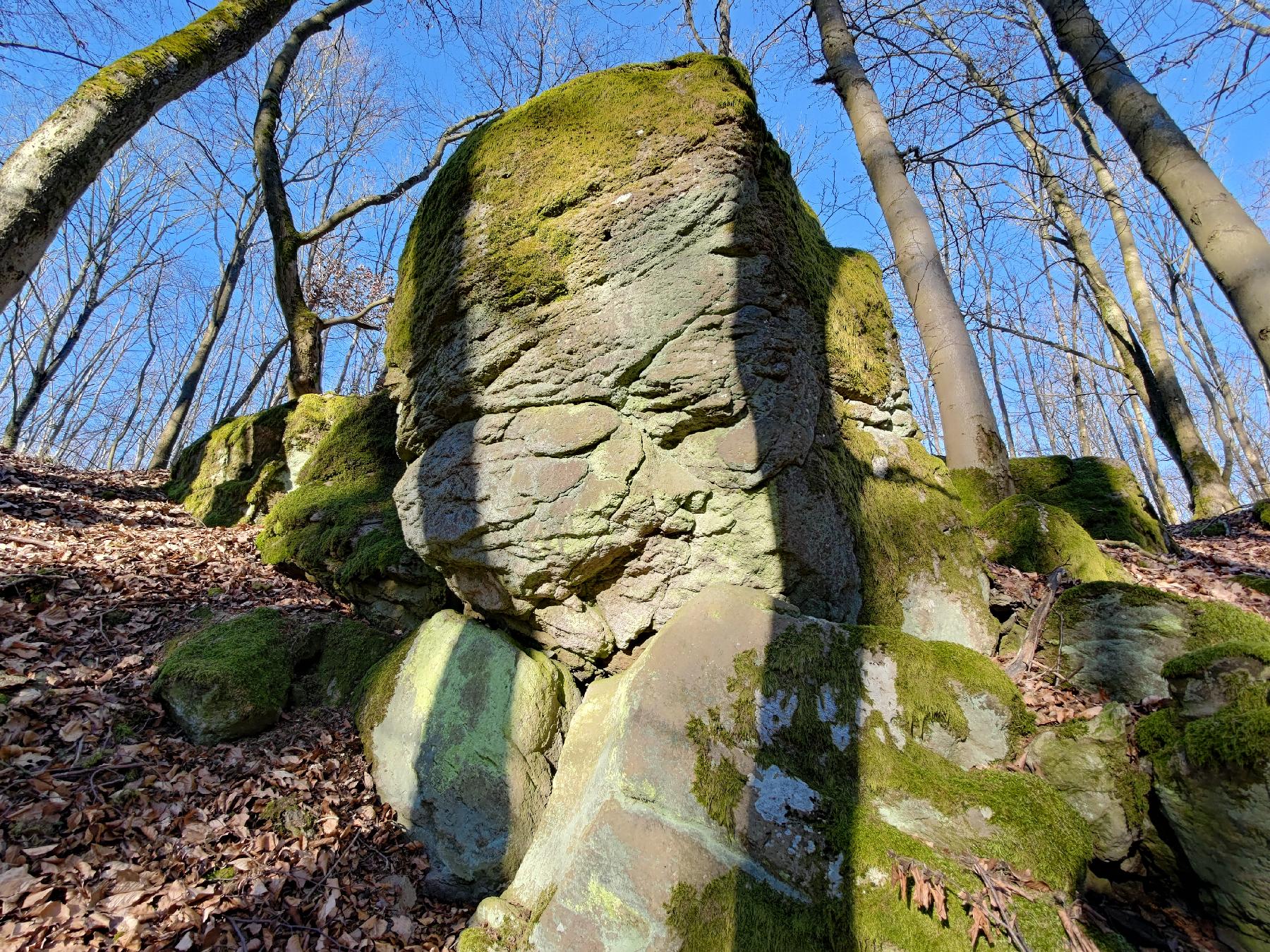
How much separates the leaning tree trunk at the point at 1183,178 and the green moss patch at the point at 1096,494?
3029 mm

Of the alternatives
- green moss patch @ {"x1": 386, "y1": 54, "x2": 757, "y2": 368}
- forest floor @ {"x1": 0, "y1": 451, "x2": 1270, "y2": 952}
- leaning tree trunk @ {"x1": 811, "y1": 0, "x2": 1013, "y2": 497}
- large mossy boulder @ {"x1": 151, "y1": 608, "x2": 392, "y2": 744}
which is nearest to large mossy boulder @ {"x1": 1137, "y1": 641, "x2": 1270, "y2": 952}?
forest floor @ {"x1": 0, "y1": 451, "x2": 1270, "y2": 952}

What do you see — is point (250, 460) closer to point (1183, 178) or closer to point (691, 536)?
point (691, 536)

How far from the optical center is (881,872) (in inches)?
96.1

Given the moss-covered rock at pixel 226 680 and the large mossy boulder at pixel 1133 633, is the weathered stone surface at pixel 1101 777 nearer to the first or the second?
the large mossy boulder at pixel 1133 633

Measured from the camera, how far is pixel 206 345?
46.7 ft

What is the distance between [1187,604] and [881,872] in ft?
8.46

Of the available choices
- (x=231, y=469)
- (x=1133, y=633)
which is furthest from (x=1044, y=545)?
(x=231, y=469)

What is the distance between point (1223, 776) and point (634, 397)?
3.36 metres

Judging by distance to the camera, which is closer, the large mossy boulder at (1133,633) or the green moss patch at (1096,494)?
the large mossy boulder at (1133,633)

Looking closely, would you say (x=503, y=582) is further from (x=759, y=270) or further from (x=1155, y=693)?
(x=1155, y=693)

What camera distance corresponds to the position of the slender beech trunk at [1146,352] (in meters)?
9.23

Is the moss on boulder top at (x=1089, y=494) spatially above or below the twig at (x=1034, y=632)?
above

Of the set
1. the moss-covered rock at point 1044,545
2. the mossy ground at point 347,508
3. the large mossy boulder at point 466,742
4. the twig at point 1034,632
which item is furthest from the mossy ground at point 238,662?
the moss-covered rock at point 1044,545

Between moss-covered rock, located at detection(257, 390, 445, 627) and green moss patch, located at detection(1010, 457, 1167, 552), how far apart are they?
6.66 meters
